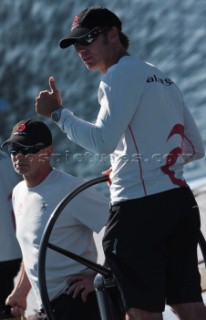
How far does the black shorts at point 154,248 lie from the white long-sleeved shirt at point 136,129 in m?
0.05

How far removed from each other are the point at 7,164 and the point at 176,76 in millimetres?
3187

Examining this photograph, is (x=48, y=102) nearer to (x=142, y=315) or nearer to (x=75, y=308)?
(x=142, y=315)

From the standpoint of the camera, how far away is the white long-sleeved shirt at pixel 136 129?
229 cm

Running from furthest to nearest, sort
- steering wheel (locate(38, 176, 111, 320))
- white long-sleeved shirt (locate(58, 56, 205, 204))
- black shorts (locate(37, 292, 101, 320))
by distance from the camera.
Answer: black shorts (locate(37, 292, 101, 320)) → steering wheel (locate(38, 176, 111, 320)) → white long-sleeved shirt (locate(58, 56, 205, 204))

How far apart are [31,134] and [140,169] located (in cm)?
81

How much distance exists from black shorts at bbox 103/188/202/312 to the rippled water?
3577 mm

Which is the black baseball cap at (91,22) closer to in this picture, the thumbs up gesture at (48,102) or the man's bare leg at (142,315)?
the thumbs up gesture at (48,102)

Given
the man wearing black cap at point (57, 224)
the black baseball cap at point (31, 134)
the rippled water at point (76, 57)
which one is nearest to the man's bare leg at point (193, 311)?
the man wearing black cap at point (57, 224)

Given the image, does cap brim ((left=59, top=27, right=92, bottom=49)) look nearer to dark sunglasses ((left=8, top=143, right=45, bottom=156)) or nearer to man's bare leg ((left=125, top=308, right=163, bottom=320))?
dark sunglasses ((left=8, top=143, right=45, bottom=156))

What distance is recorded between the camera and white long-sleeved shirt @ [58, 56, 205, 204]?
2.29 metres

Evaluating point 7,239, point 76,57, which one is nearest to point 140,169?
point 7,239

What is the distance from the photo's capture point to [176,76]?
6.51 m

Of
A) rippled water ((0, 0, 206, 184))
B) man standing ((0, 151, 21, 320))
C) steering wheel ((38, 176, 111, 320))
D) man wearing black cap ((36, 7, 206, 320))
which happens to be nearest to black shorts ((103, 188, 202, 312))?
man wearing black cap ((36, 7, 206, 320))

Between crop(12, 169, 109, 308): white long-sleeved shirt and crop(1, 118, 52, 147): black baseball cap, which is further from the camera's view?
crop(1, 118, 52, 147): black baseball cap
